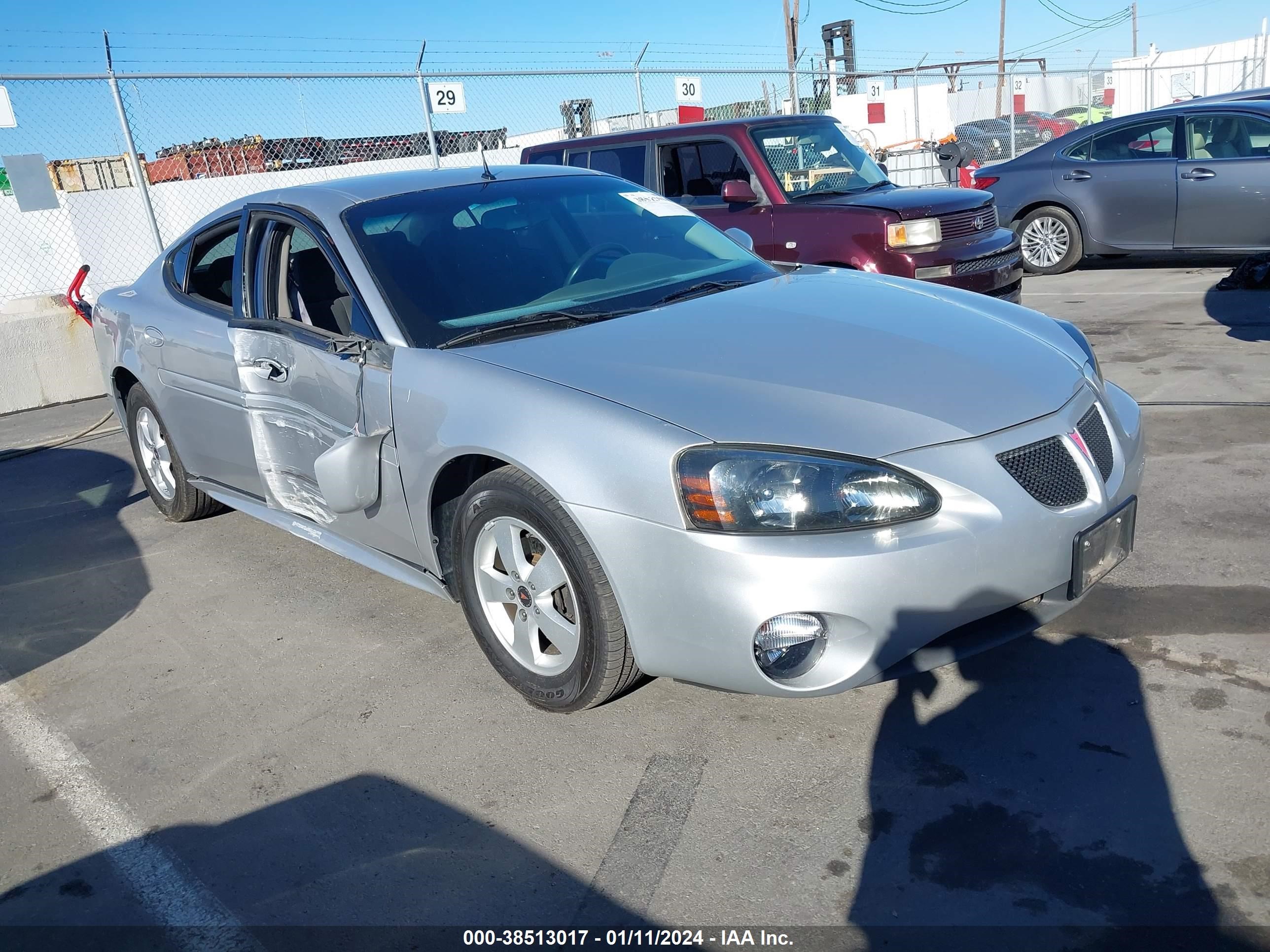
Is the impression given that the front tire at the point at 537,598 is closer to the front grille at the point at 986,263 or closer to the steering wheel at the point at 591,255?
the steering wheel at the point at 591,255

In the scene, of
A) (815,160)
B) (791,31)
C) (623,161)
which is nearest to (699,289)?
(815,160)

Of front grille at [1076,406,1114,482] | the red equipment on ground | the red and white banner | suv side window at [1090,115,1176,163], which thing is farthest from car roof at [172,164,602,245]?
the red and white banner

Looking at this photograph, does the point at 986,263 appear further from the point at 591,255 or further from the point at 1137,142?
the point at 591,255

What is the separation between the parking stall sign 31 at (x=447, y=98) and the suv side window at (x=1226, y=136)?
724 cm

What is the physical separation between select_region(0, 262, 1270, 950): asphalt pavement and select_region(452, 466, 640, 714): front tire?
0.16 m

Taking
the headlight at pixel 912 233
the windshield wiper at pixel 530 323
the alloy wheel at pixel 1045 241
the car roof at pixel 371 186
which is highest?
the car roof at pixel 371 186

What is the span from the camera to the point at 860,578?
103 inches

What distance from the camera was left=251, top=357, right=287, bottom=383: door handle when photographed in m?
3.93

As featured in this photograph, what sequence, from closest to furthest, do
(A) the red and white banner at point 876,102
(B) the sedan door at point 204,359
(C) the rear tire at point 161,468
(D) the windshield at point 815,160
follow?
(B) the sedan door at point 204,359 → (C) the rear tire at point 161,468 → (D) the windshield at point 815,160 → (A) the red and white banner at point 876,102

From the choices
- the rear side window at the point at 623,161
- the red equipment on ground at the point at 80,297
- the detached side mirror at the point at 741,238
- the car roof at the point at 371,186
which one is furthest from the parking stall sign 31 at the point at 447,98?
the detached side mirror at the point at 741,238

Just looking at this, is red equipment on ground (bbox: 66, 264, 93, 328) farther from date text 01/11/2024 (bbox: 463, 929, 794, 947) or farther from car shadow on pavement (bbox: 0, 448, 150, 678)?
date text 01/11/2024 (bbox: 463, 929, 794, 947)

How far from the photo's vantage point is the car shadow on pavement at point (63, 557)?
14.4 feet

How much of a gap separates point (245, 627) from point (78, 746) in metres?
0.87

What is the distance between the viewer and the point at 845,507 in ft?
8.77
